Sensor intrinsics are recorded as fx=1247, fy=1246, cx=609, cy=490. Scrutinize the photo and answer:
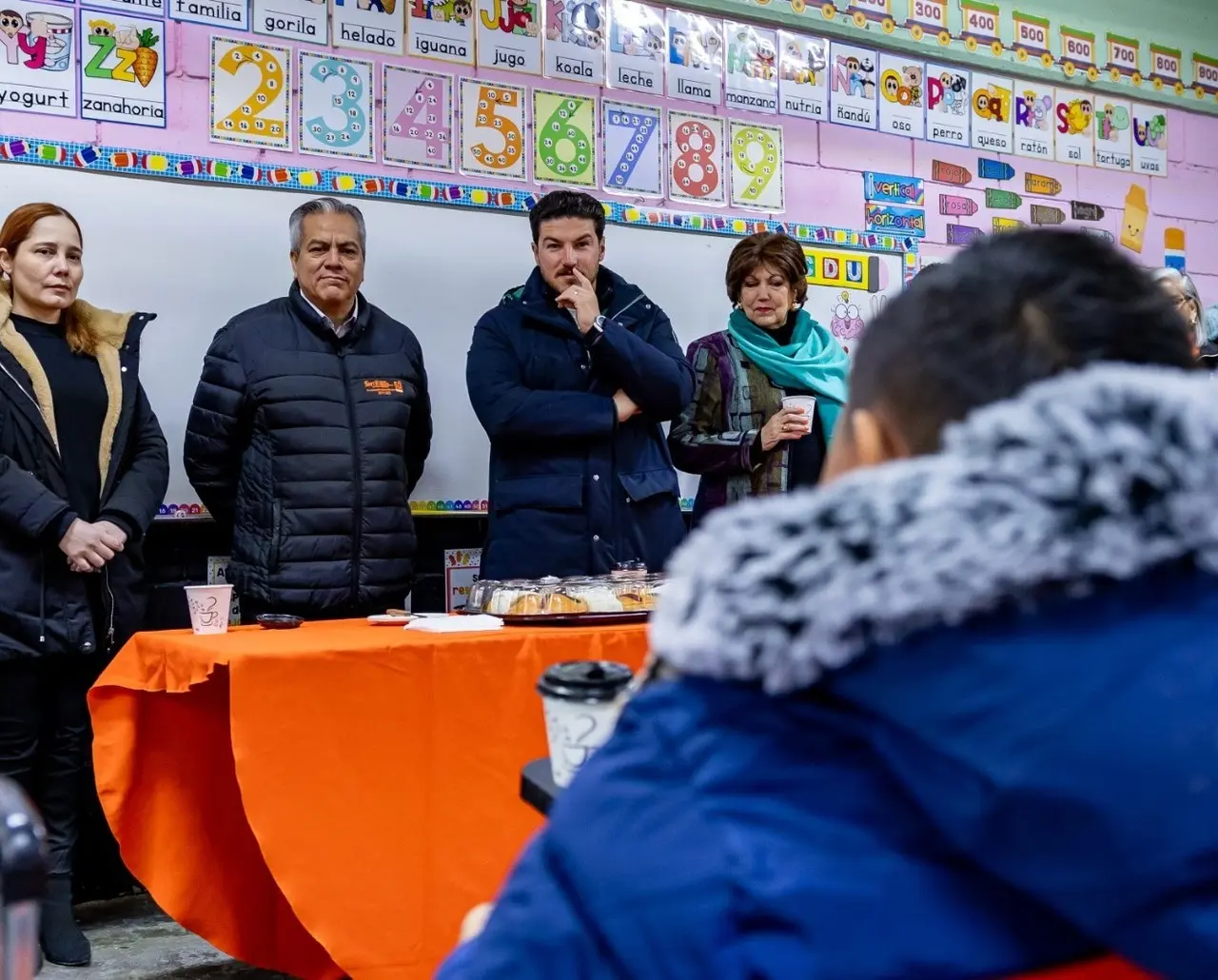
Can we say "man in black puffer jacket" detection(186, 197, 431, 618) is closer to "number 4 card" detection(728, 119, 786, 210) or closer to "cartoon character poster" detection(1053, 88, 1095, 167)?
"number 4 card" detection(728, 119, 786, 210)

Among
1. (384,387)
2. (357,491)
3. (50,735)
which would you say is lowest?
(50,735)

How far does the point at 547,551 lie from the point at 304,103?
4.80ft

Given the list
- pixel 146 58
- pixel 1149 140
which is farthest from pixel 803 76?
pixel 146 58

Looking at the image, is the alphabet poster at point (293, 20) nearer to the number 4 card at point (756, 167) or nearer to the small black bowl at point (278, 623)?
the number 4 card at point (756, 167)

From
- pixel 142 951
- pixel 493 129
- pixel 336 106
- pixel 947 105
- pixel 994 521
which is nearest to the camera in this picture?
pixel 994 521

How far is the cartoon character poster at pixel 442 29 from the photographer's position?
3.56 metres

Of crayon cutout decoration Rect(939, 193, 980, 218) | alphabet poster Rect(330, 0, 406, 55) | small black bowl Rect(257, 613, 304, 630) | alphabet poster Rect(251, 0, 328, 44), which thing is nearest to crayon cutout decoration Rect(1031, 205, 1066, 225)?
crayon cutout decoration Rect(939, 193, 980, 218)

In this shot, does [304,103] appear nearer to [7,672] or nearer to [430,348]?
[430,348]

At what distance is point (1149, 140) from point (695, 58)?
2.09 m

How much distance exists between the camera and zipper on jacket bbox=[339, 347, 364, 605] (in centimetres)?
288

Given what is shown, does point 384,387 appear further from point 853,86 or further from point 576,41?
point 853,86

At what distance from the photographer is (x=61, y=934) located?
2572 millimetres

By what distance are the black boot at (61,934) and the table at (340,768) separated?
549 mm

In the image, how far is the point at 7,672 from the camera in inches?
104
